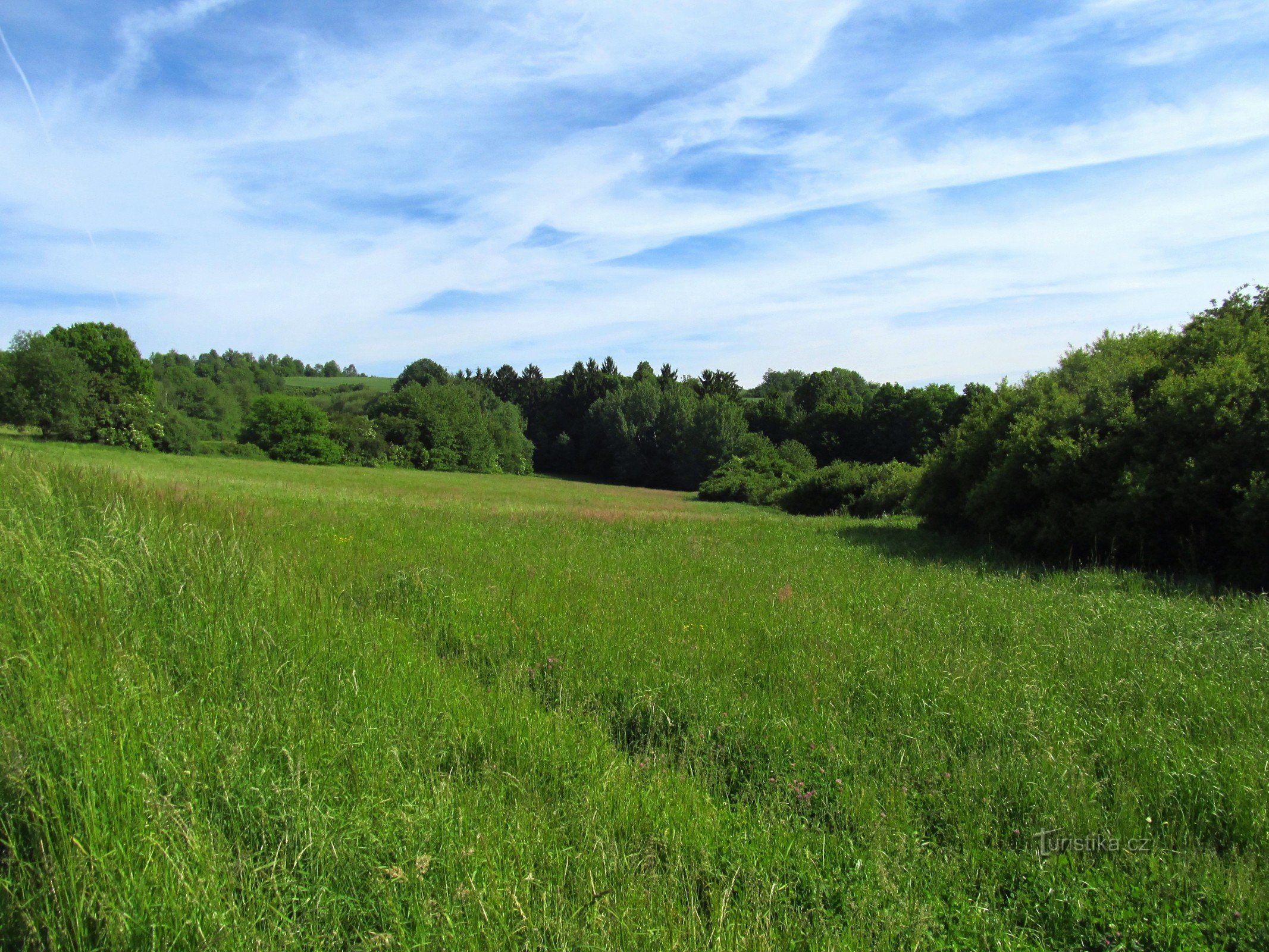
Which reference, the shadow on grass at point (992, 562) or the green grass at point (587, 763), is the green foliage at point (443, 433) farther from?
the green grass at point (587, 763)

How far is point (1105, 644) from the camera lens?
679 centimetres

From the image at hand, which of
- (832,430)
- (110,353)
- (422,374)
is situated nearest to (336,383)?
(422,374)

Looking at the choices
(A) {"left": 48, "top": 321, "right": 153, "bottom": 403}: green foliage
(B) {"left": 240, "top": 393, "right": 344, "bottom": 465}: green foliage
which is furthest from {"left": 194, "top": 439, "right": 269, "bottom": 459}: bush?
A: (A) {"left": 48, "top": 321, "right": 153, "bottom": 403}: green foliage

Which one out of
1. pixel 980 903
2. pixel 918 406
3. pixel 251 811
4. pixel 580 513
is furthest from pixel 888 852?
pixel 918 406

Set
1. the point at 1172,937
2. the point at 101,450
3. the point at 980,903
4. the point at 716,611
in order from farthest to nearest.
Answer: the point at 101,450
the point at 716,611
the point at 980,903
the point at 1172,937

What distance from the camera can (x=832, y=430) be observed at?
7156cm

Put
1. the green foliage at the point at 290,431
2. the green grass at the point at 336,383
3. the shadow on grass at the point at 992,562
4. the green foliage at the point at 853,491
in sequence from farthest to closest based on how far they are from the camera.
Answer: the green grass at the point at 336,383, the green foliage at the point at 290,431, the green foliage at the point at 853,491, the shadow on grass at the point at 992,562

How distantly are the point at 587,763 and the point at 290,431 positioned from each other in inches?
3159

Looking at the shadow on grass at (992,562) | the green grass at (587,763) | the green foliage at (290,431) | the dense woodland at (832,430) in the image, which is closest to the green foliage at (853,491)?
the dense woodland at (832,430)

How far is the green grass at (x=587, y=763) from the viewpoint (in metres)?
2.71

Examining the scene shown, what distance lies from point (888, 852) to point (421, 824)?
2.44 m

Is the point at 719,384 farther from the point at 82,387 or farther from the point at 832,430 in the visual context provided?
the point at 82,387

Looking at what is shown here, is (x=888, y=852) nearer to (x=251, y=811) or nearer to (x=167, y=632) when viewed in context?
(x=251, y=811)

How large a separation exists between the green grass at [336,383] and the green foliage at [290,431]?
165 ft
